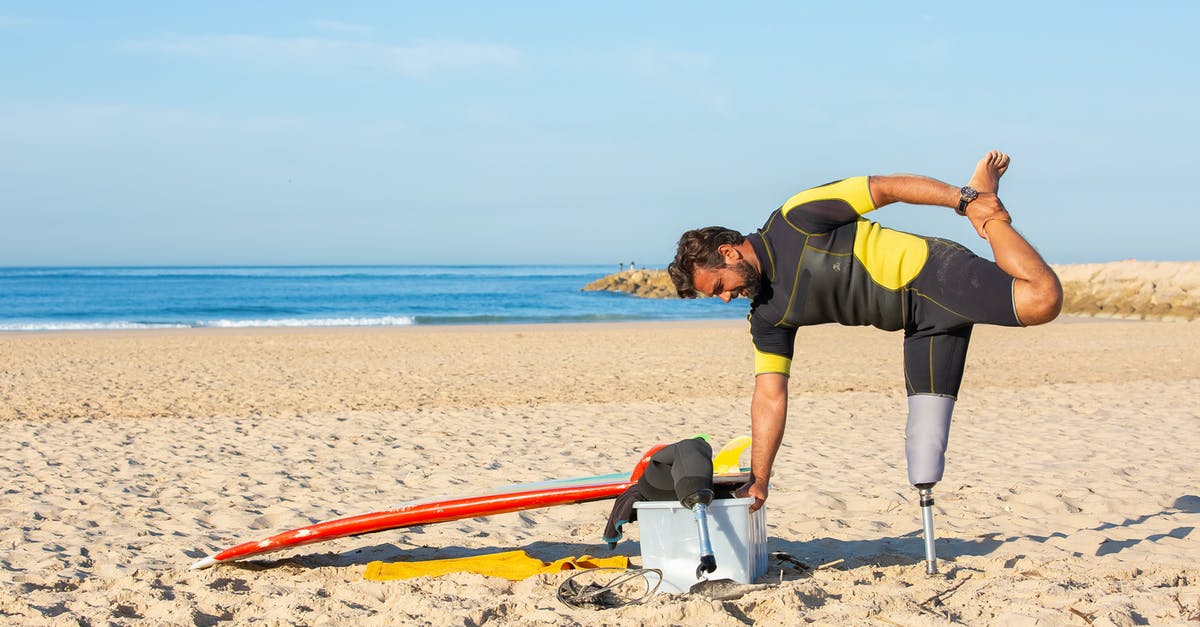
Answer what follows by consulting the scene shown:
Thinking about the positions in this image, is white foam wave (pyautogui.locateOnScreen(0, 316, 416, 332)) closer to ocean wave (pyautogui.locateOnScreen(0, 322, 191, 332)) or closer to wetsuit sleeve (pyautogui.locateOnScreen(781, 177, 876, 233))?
ocean wave (pyautogui.locateOnScreen(0, 322, 191, 332))

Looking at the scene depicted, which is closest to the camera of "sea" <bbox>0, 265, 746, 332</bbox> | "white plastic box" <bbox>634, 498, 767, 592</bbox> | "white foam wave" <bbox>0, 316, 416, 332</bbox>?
"white plastic box" <bbox>634, 498, 767, 592</bbox>

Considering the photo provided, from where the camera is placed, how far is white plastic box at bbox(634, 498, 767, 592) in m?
3.72

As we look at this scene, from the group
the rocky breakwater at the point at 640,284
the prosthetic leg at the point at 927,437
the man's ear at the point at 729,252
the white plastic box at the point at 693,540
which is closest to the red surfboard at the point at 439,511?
the white plastic box at the point at 693,540

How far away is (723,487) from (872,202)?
1328 millimetres

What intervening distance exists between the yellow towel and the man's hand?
2.07 ft

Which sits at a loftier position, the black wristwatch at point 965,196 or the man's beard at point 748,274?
the black wristwatch at point 965,196

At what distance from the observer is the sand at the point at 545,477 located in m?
3.63

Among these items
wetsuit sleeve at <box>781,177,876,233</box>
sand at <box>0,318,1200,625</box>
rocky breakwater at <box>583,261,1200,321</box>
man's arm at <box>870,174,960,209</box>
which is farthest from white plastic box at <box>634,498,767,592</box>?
rocky breakwater at <box>583,261,1200,321</box>

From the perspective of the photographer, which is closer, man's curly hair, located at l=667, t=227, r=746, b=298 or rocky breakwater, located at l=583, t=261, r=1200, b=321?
man's curly hair, located at l=667, t=227, r=746, b=298

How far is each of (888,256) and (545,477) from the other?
340 cm

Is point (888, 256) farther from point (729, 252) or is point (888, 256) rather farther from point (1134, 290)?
point (1134, 290)

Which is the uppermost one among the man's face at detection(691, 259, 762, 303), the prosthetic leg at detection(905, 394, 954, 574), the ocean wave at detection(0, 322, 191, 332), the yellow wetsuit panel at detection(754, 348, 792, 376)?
the man's face at detection(691, 259, 762, 303)

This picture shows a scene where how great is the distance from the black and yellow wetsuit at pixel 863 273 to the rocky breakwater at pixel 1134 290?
2526 centimetres

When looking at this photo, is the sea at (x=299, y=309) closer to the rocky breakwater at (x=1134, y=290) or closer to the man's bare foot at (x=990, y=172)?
the rocky breakwater at (x=1134, y=290)
